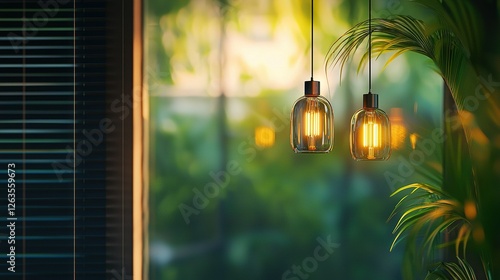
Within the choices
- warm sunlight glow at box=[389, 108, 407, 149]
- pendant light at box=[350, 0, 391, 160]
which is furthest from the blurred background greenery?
pendant light at box=[350, 0, 391, 160]

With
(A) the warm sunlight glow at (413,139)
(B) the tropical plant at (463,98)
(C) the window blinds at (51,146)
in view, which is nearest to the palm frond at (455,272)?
(B) the tropical plant at (463,98)

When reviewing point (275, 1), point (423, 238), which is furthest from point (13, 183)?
point (423, 238)

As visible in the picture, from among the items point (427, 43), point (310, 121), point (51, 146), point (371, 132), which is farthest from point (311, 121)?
point (51, 146)

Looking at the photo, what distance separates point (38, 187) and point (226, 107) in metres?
0.86

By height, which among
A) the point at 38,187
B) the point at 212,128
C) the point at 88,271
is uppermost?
the point at 212,128

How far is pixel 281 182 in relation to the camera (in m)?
2.88

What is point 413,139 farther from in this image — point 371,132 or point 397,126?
point 371,132

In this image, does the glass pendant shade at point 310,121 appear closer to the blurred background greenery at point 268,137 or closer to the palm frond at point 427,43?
the palm frond at point 427,43

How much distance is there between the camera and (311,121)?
1960mm

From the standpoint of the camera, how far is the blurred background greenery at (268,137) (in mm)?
2869

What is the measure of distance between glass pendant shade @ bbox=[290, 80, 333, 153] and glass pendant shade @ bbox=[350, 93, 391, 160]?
11 cm

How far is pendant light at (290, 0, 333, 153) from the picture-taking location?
196cm

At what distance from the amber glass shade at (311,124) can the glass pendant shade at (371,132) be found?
103 millimetres

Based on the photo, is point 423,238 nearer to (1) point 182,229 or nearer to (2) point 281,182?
(2) point 281,182
